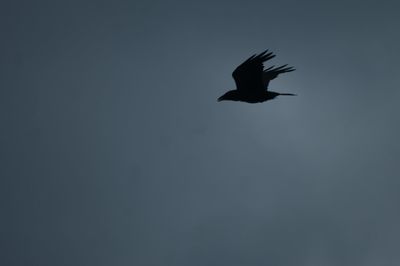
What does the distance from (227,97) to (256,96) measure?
4.98 feet

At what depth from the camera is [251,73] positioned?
2258cm

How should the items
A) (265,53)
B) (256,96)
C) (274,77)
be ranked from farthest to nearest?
(274,77) < (256,96) < (265,53)

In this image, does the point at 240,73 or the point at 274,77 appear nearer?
the point at 240,73

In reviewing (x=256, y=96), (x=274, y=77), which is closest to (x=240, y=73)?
(x=256, y=96)

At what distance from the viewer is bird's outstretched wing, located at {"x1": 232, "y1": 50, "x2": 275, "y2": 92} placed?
2183cm

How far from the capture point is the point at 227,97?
24.3m

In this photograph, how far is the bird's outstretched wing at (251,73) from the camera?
21828 mm

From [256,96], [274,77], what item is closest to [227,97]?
[256,96]

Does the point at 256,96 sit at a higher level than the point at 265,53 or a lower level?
lower

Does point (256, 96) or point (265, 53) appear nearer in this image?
point (265, 53)

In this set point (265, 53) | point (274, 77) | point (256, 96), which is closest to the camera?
point (265, 53)

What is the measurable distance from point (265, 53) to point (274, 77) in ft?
14.3

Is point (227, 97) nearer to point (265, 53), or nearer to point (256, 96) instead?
point (256, 96)

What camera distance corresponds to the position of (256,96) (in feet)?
77.3
